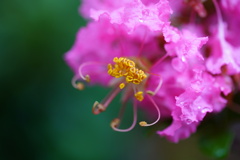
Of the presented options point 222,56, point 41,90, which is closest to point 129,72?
point 222,56

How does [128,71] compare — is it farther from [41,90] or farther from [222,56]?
[41,90]

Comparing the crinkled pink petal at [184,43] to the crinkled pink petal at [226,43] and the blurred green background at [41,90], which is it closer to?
the crinkled pink petal at [226,43]

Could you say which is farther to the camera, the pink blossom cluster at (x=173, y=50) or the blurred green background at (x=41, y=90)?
the blurred green background at (x=41, y=90)

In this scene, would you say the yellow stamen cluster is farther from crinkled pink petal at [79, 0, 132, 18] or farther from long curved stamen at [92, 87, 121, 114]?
crinkled pink petal at [79, 0, 132, 18]

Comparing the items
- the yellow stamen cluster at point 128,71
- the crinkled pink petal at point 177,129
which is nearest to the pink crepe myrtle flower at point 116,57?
the yellow stamen cluster at point 128,71

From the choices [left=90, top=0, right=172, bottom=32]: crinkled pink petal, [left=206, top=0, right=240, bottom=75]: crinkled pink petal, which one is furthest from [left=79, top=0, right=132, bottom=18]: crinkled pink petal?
[left=206, top=0, right=240, bottom=75]: crinkled pink petal

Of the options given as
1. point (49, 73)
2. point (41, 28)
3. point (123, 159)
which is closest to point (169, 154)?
point (123, 159)
